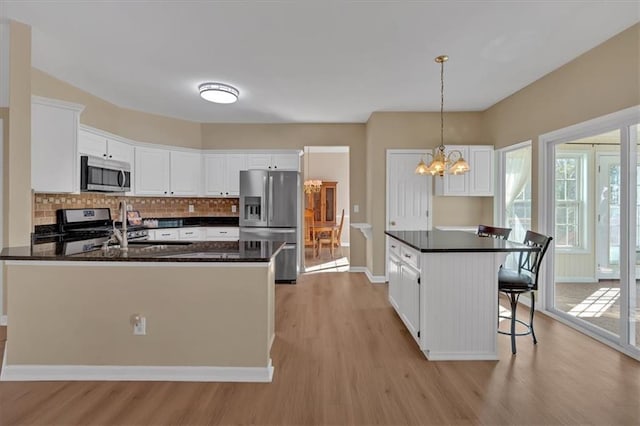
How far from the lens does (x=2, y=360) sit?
7.77 feet

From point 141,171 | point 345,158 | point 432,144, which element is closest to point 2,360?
point 141,171

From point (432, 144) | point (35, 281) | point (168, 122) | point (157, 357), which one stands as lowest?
point (157, 357)

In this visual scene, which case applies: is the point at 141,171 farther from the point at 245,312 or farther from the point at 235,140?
the point at 245,312

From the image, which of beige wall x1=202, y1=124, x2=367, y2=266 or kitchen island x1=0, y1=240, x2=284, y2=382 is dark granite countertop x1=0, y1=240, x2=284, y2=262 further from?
beige wall x1=202, y1=124, x2=367, y2=266

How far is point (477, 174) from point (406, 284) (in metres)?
2.63

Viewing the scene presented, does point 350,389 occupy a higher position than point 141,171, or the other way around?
point 141,171

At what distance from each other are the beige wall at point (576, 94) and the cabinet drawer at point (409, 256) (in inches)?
74.5

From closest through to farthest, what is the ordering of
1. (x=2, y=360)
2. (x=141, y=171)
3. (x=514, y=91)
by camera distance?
1. (x=2, y=360)
2. (x=514, y=91)
3. (x=141, y=171)

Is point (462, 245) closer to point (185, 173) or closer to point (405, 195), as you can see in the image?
point (405, 195)

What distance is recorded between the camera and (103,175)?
13.3 ft

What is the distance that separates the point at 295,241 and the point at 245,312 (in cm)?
286

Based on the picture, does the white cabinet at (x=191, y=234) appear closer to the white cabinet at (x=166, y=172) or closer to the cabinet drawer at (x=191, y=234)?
the cabinet drawer at (x=191, y=234)

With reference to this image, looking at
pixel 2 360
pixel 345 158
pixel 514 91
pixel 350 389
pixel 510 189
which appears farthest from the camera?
pixel 345 158

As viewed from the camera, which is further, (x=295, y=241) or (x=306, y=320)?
(x=295, y=241)
